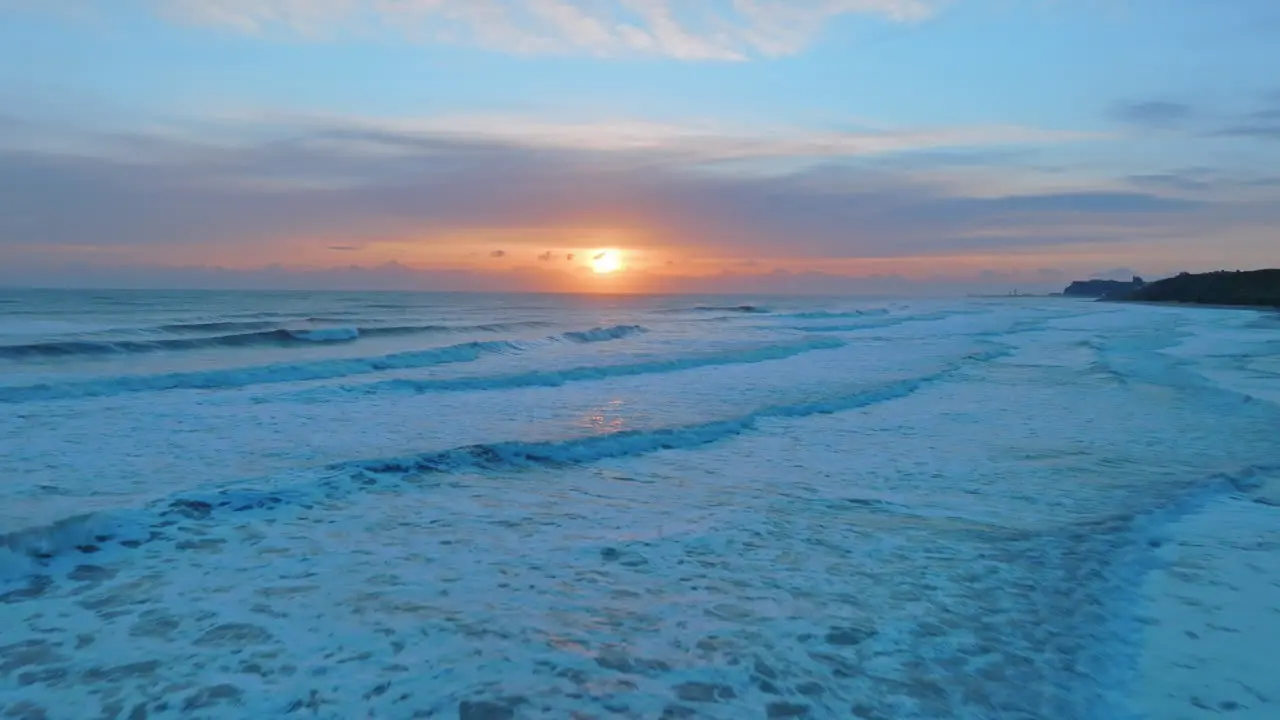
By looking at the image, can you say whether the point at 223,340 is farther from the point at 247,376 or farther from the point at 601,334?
the point at 601,334

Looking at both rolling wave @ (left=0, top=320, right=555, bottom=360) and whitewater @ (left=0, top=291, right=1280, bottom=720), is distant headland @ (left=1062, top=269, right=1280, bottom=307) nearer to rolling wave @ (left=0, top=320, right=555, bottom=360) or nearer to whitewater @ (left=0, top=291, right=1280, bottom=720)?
rolling wave @ (left=0, top=320, right=555, bottom=360)

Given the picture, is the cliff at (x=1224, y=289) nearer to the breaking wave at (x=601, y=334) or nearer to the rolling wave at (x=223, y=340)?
the breaking wave at (x=601, y=334)

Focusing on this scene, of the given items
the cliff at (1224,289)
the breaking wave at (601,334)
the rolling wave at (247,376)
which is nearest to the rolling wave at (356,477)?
the rolling wave at (247,376)

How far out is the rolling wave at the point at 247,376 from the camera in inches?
650

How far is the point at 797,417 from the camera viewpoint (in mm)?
14828

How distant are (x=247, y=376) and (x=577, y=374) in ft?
26.1

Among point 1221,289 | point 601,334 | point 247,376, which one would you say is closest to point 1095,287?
point 1221,289

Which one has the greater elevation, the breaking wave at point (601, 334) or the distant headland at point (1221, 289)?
the distant headland at point (1221, 289)

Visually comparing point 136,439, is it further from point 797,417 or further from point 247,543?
point 797,417

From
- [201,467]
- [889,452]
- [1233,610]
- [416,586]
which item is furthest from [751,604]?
[201,467]

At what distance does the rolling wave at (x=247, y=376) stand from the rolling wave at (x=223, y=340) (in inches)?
266

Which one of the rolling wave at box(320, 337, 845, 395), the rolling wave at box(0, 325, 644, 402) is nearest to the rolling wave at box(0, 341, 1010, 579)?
the rolling wave at box(320, 337, 845, 395)

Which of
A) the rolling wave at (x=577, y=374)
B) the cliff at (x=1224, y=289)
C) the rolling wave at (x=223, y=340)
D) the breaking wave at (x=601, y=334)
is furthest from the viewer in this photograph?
the cliff at (x=1224, y=289)

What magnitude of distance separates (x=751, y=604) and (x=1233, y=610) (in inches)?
135
